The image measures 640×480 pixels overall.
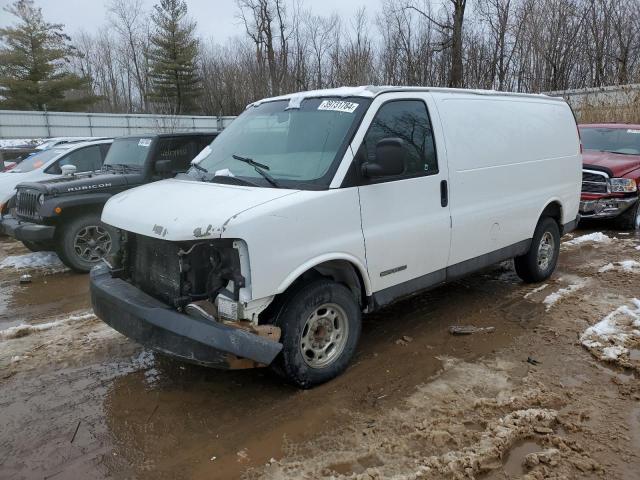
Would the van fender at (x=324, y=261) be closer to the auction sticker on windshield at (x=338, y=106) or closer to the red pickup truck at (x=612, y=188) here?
the auction sticker on windshield at (x=338, y=106)

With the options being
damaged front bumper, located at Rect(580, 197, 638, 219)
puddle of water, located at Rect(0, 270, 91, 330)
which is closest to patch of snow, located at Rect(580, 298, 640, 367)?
damaged front bumper, located at Rect(580, 197, 638, 219)

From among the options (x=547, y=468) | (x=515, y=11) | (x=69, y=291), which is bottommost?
(x=547, y=468)

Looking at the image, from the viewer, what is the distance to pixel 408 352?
440cm

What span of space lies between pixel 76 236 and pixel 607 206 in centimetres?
907

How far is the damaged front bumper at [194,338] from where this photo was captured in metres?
3.14

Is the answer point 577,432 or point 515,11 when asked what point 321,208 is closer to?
point 577,432

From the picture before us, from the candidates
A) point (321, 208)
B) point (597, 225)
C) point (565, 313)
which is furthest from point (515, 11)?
point (321, 208)

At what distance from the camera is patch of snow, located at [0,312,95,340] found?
16.4 ft

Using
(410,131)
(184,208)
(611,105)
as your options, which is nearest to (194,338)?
(184,208)

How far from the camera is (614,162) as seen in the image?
948cm

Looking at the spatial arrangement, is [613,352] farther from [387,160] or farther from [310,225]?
[310,225]

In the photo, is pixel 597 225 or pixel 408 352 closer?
pixel 408 352

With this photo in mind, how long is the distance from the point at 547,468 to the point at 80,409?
3.14 meters

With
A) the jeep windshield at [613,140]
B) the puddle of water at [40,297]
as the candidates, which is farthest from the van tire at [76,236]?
the jeep windshield at [613,140]
